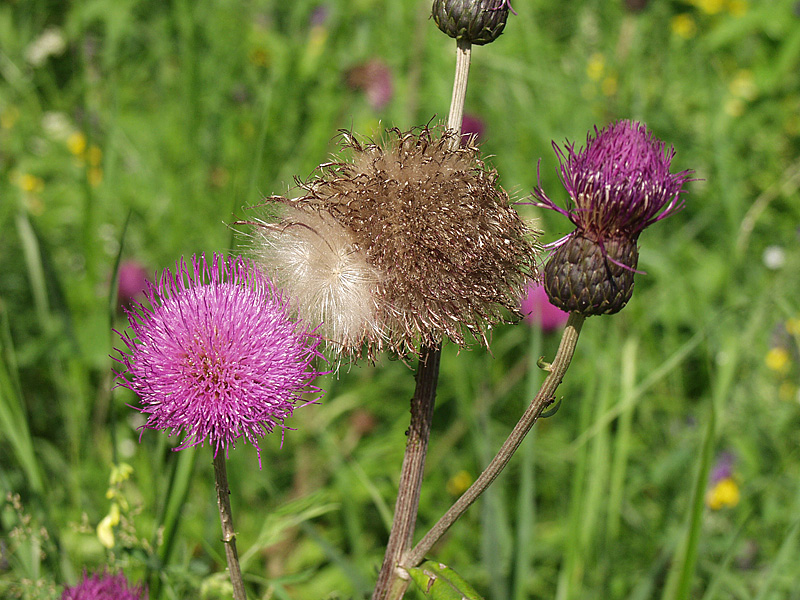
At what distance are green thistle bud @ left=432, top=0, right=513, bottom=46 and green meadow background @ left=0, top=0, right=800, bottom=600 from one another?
0.37 meters

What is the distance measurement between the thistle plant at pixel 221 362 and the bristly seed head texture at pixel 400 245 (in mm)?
59

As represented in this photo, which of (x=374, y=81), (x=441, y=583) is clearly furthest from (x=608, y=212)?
(x=374, y=81)

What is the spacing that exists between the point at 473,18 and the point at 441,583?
2.89 feet

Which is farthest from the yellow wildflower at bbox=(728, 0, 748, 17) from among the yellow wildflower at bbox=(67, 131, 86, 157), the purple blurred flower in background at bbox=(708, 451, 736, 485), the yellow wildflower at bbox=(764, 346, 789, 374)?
the yellow wildflower at bbox=(67, 131, 86, 157)

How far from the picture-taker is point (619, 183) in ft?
Result: 3.75

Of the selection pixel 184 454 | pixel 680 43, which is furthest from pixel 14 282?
pixel 680 43

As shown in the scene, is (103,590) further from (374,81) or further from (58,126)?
(58,126)

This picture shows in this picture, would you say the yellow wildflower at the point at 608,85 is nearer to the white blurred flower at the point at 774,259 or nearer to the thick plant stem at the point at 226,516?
the white blurred flower at the point at 774,259

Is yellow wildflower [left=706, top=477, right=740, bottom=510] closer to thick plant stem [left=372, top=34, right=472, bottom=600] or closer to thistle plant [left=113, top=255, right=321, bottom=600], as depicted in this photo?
thick plant stem [left=372, top=34, right=472, bottom=600]

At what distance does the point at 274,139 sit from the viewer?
10.5 ft

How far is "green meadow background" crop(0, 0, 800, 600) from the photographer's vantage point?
1.93 metres

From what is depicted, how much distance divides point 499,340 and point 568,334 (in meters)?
2.16

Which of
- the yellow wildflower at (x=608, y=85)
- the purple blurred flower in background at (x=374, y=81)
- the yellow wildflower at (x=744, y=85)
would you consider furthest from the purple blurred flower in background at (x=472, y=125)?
the yellow wildflower at (x=744, y=85)

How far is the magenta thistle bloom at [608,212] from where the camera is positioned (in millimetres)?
1153
